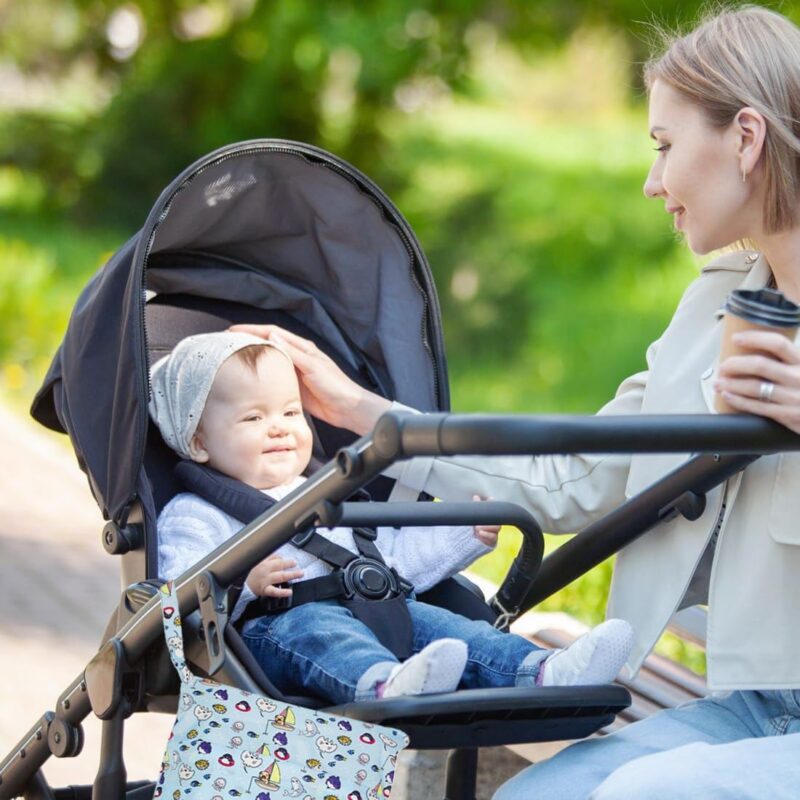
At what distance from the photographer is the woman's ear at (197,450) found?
2938 millimetres

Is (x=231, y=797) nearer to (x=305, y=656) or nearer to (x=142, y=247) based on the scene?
(x=305, y=656)

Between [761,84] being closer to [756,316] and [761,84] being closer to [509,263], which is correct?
[756,316]

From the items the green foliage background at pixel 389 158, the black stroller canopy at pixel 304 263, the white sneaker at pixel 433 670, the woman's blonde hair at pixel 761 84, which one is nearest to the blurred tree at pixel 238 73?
the green foliage background at pixel 389 158

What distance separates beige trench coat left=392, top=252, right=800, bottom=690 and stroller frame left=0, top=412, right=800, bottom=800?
0.06 meters

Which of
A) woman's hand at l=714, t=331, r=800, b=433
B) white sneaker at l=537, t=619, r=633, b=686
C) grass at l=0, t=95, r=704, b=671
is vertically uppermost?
grass at l=0, t=95, r=704, b=671

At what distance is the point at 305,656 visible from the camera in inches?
97.6

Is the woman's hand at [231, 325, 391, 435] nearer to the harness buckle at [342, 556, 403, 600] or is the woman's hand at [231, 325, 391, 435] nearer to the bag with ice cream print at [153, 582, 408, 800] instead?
the harness buckle at [342, 556, 403, 600]

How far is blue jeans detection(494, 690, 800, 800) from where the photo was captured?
2041 millimetres

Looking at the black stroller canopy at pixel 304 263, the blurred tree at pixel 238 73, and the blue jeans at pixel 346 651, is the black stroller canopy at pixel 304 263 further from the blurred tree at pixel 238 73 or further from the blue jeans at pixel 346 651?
the blurred tree at pixel 238 73

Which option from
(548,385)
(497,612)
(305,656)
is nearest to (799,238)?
(497,612)

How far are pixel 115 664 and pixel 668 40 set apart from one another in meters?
1.44

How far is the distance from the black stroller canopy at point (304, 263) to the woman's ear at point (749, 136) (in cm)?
89

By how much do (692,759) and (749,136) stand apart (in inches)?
39.2

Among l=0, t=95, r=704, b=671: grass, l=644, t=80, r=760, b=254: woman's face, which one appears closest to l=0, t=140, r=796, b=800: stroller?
l=644, t=80, r=760, b=254: woman's face
